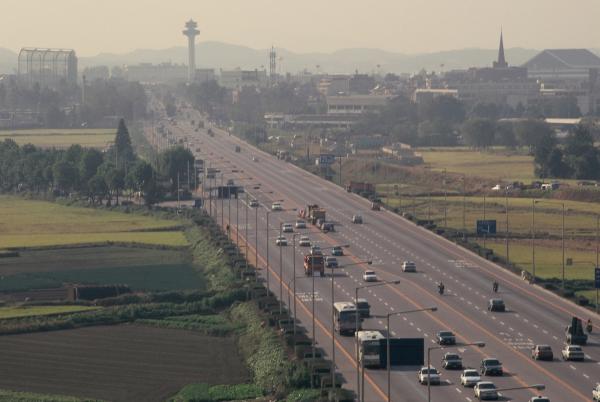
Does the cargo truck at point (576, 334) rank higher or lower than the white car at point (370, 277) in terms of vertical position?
higher

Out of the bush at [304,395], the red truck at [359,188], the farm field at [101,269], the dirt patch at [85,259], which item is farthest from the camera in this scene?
the red truck at [359,188]

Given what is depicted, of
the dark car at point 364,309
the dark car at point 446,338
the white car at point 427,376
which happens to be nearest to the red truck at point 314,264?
the dark car at point 364,309

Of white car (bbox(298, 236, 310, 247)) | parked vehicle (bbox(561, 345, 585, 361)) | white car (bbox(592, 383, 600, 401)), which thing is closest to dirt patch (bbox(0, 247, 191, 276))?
white car (bbox(298, 236, 310, 247))

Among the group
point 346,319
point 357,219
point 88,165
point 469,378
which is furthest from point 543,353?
point 88,165

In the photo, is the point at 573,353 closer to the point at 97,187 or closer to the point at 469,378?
the point at 469,378

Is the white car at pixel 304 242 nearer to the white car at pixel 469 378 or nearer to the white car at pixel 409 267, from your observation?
the white car at pixel 409 267

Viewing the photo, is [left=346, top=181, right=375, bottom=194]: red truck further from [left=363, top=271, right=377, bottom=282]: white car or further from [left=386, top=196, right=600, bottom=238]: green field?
[left=363, top=271, right=377, bottom=282]: white car
